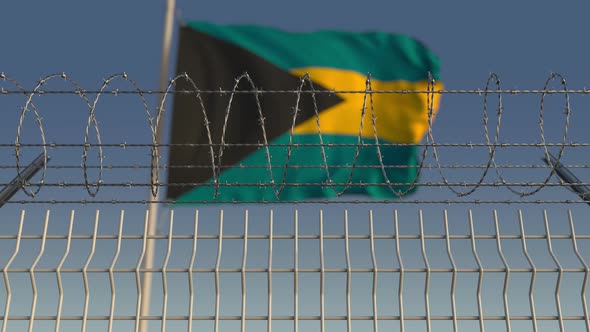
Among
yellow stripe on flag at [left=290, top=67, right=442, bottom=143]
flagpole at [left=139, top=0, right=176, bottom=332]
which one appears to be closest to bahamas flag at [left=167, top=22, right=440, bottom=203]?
yellow stripe on flag at [left=290, top=67, right=442, bottom=143]

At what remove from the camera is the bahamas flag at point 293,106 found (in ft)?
39.0

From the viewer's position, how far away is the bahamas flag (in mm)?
11888

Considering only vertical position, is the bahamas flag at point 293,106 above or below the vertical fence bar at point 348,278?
above

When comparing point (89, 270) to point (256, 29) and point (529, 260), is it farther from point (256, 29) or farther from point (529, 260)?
point (256, 29)

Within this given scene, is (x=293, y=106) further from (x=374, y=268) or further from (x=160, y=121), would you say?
(x=374, y=268)

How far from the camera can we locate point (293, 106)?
12.7 metres

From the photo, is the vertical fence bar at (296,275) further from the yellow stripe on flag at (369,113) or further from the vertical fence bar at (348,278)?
the yellow stripe on flag at (369,113)

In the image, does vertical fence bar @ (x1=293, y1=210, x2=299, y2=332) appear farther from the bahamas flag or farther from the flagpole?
the bahamas flag

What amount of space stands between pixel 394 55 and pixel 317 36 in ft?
5.13

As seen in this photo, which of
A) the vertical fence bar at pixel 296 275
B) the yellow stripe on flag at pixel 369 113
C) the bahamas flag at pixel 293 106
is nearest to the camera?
the vertical fence bar at pixel 296 275

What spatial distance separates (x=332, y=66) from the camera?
523 inches

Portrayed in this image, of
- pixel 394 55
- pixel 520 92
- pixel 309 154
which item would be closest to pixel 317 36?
pixel 394 55

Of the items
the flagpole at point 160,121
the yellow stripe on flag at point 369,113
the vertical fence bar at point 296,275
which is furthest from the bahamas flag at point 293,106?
the vertical fence bar at point 296,275

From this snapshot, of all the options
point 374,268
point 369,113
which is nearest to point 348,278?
point 374,268
